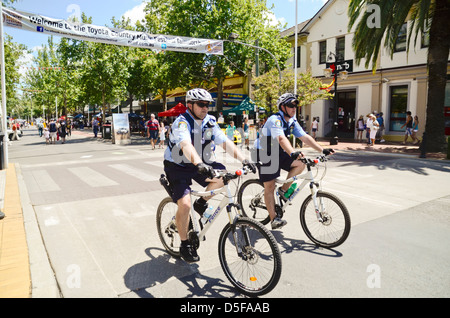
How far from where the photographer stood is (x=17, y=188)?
26.2 feet

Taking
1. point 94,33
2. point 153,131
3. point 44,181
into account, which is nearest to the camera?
point 44,181

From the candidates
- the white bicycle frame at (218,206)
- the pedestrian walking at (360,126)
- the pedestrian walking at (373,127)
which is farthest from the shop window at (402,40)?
the white bicycle frame at (218,206)

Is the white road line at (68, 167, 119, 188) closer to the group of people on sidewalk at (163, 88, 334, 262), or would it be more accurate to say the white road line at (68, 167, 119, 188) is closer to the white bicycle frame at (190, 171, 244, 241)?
the group of people on sidewalk at (163, 88, 334, 262)

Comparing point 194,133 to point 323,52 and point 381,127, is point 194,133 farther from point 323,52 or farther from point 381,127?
point 323,52

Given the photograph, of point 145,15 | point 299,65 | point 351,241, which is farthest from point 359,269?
point 145,15

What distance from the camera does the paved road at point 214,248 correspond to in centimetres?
333

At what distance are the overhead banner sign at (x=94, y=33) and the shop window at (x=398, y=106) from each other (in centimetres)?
1291

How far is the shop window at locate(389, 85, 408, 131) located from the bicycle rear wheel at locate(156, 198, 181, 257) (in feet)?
69.1

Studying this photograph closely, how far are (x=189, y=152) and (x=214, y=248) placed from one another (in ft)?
5.31

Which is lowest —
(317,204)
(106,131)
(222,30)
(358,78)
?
(317,204)

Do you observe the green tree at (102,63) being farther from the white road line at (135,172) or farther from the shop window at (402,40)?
the shop window at (402,40)

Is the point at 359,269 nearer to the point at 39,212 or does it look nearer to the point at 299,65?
the point at 39,212

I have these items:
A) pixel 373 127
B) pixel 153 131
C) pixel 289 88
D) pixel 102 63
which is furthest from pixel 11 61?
pixel 373 127

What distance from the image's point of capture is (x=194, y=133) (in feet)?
12.5
